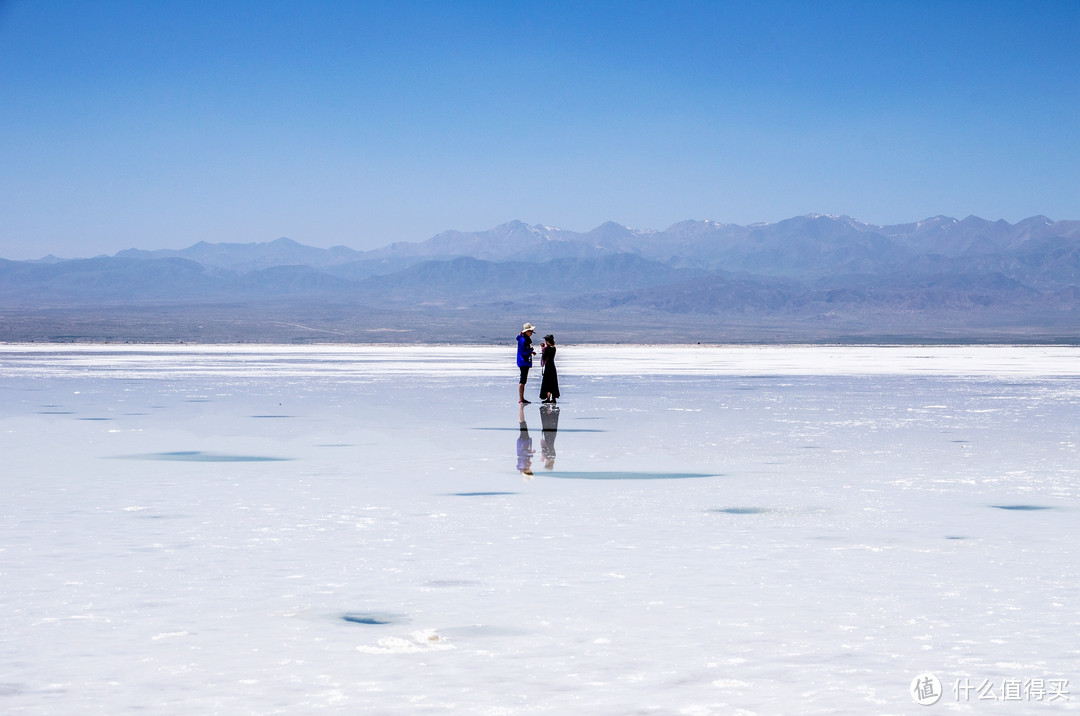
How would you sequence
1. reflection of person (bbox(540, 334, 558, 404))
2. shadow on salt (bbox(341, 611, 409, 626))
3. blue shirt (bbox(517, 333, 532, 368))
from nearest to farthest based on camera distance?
shadow on salt (bbox(341, 611, 409, 626))
reflection of person (bbox(540, 334, 558, 404))
blue shirt (bbox(517, 333, 532, 368))

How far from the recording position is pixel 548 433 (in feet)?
59.0

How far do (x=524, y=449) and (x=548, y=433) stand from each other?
2.29 metres

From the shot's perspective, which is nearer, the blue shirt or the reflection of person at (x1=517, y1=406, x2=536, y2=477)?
the reflection of person at (x1=517, y1=406, x2=536, y2=477)

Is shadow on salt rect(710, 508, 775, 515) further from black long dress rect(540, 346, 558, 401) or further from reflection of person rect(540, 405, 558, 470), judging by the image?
black long dress rect(540, 346, 558, 401)

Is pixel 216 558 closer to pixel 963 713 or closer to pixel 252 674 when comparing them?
pixel 252 674

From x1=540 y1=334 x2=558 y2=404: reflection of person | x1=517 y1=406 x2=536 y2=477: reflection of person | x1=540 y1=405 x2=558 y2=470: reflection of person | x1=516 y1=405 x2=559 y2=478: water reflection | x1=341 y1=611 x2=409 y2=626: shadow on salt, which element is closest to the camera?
x1=341 y1=611 x2=409 y2=626: shadow on salt

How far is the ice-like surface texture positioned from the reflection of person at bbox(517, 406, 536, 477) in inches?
5.4

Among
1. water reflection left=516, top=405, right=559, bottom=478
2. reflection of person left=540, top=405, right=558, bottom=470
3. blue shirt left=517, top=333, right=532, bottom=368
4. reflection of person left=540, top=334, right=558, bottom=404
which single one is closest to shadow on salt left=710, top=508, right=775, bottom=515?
water reflection left=516, top=405, right=559, bottom=478

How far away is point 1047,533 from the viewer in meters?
9.30

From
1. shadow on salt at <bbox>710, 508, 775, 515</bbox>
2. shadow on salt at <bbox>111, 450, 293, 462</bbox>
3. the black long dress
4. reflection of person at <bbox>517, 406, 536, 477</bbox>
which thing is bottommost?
shadow on salt at <bbox>710, 508, 775, 515</bbox>

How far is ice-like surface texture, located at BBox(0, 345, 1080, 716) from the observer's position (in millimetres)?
5457

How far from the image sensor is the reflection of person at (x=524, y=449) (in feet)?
44.8

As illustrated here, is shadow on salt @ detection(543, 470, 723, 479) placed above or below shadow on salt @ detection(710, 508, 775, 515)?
above

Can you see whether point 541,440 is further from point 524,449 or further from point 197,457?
point 197,457
